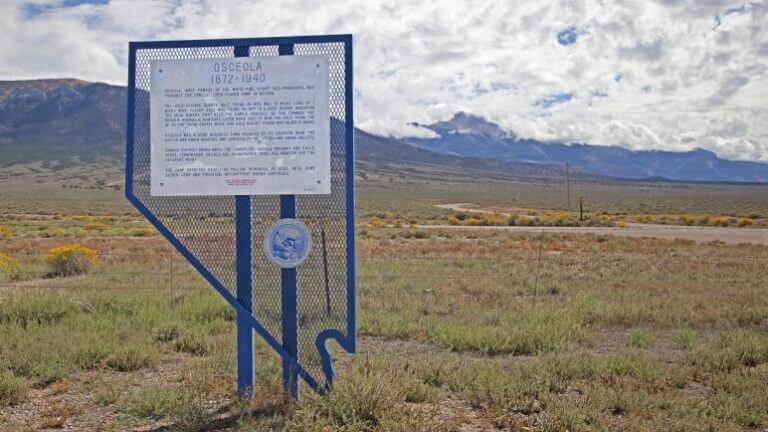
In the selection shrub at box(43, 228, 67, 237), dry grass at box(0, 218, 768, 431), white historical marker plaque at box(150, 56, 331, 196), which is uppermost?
white historical marker plaque at box(150, 56, 331, 196)

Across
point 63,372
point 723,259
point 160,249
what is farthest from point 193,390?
point 723,259

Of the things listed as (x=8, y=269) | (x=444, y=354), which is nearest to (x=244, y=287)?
(x=444, y=354)

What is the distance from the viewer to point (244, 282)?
589 centimetres

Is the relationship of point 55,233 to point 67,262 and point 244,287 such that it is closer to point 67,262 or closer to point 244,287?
point 67,262

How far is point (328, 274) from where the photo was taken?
6.48 meters

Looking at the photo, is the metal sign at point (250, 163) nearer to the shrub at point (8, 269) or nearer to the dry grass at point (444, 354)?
the dry grass at point (444, 354)

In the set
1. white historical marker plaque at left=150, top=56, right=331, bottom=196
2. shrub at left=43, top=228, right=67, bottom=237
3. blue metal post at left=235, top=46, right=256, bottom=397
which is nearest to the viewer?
white historical marker plaque at left=150, top=56, right=331, bottom=196

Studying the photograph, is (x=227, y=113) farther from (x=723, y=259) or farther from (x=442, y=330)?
(x=723, y=259)

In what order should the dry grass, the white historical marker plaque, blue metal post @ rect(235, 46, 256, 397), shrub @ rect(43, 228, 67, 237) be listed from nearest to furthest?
the dry grass, the white historical marker plaque, blue metal post @ rect(235, 46, 256, 397), shrub @ rect(43, 228, 67, 237)

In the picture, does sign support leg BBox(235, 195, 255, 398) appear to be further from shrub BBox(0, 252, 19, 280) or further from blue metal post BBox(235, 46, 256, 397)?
shrub BBox(0, 252, 19, 280)

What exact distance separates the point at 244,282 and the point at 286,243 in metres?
0.52

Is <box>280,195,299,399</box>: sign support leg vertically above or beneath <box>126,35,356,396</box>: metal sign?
beneath

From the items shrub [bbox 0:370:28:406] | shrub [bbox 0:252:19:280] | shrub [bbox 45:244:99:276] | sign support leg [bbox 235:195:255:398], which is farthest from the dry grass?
shrub [bbox 45:244:99:276]

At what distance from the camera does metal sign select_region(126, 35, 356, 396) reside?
225 inches
